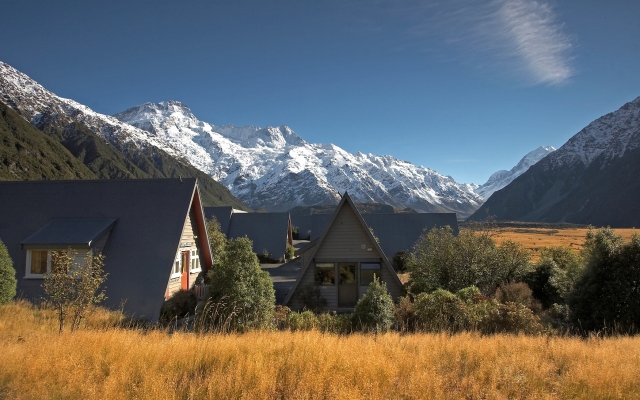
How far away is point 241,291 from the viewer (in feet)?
38.6

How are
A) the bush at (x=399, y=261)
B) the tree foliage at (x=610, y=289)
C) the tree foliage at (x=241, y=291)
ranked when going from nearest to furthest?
the tree foliage at (x=241, y=291) → the tree foliage at (x=610, y=289) → the bush at (x=399, y=261)

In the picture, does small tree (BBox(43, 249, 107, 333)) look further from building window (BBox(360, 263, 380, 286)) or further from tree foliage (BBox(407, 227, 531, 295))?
tree foliage (BBox(407, 227, 531, 295))

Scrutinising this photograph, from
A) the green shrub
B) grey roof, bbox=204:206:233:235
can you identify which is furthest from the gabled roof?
grey roof, bbox=204:206:233:235

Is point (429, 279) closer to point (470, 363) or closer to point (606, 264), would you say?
point (606, 264)

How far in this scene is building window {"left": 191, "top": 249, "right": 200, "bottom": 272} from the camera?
66.5 ft

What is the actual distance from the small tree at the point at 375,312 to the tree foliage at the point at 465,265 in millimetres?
5967

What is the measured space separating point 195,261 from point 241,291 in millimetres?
9781

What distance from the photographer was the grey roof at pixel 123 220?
16.1 m

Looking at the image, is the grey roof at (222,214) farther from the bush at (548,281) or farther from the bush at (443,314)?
the bush at (443,314)

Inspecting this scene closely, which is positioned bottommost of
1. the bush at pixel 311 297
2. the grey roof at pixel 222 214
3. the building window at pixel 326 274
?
the bush at pixel 311 297

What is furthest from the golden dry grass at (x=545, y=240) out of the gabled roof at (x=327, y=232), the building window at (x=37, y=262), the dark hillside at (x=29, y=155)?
the dark hillside at (x=29, y=155)

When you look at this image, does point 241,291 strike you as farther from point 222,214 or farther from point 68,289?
point 222,214

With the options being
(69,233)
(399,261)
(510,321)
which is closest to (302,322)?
(510,321)

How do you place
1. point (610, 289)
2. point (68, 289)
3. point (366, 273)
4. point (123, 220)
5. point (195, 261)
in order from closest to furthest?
point (68, 289), point (610, 289), point (123, 220), point (366, 273), point (195, 261)
